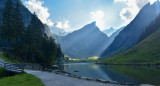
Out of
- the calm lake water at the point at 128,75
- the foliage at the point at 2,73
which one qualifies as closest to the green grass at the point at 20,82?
the foliage at the point at 2,73

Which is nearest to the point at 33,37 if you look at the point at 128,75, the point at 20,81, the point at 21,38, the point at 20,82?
the point at 21,38

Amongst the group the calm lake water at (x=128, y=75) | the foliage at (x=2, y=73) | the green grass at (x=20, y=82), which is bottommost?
the calm lake water at (x=128, y=75)

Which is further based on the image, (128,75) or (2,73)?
(128,75)

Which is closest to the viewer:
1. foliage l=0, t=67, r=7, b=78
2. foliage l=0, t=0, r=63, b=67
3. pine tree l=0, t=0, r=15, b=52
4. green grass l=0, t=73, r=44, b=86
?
green grass l=0, t=73, r=44, b=86

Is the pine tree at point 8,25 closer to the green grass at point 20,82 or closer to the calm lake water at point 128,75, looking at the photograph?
the calm lake water at point 128,75

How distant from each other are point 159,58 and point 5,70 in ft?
453

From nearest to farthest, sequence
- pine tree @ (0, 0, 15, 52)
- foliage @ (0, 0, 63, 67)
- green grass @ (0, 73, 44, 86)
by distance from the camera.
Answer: green grass @ (0, 73, 44, 86) < pine tree @ (0, 0, 15, 52) < foliage @ (0, 0, 63, 67)

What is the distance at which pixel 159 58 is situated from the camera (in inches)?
4929

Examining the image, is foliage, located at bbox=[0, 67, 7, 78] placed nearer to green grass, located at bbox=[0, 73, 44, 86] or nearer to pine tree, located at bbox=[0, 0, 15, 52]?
green grass, located at bbox=[0, 73, 44, 86]

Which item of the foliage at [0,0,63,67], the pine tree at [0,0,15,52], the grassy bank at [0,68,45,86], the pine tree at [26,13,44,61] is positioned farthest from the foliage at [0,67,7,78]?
the pine tree at [26,13,44,61]

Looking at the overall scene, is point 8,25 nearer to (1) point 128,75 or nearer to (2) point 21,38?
(2) point 21,38

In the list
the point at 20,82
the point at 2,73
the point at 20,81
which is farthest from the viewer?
the point at 2,73

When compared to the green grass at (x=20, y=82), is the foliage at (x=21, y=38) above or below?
above

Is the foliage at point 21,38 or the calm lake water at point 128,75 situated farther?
the foliage at point 21,38
